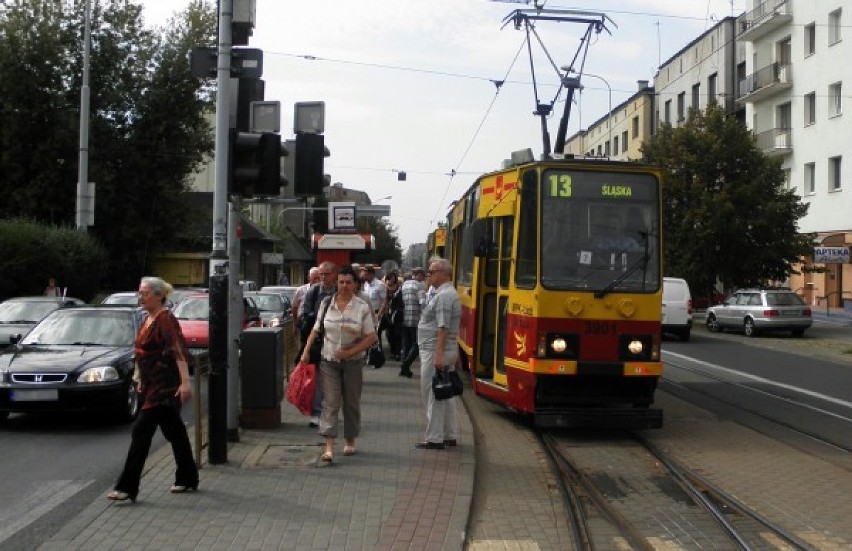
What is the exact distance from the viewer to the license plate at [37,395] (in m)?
10.2

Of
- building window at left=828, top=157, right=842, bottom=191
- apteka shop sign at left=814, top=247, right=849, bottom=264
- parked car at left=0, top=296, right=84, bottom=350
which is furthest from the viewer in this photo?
building window at left=828, top=157, right=842, bottom=191

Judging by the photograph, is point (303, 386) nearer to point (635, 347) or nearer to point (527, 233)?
point (527, 233)

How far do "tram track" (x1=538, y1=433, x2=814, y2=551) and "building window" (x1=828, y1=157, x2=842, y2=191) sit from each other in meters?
33.7

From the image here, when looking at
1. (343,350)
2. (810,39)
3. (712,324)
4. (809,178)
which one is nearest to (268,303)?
(343,350)

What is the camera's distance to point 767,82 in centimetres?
4416

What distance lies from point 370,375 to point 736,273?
23365 mm

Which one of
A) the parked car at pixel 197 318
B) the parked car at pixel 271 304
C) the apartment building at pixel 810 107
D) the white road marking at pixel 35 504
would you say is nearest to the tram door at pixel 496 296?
the white road marking at pixel 35 504

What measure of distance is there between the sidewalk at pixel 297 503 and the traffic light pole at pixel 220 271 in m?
0.35

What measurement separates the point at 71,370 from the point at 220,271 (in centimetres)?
331

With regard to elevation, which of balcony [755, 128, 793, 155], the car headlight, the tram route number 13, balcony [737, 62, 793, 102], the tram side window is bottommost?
the car headlight

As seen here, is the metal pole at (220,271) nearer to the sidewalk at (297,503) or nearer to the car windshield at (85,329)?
the sidewalk at (297,503)

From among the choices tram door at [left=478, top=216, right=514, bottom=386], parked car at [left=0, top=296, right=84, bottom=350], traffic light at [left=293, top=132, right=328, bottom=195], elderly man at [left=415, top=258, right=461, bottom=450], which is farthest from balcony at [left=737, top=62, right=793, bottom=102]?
traffic light at [left=293, top=132, right=328, bottom=195]

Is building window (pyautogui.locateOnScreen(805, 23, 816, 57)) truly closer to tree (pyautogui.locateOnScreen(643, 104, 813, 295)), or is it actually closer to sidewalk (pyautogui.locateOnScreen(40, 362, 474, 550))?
tree (pyautogui.locateOnScreen(643, 104, 813, 295))

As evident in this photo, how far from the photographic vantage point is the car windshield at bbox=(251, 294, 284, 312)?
22970 millimetres
